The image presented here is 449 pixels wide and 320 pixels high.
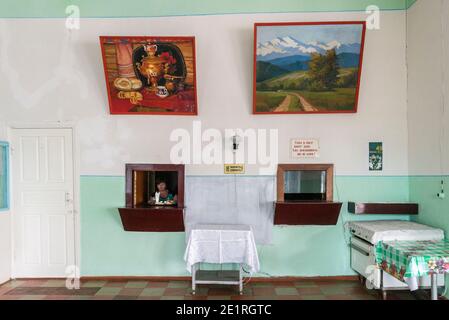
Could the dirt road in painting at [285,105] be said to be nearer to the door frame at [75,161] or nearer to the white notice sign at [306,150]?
the white notice sign at [306,150]

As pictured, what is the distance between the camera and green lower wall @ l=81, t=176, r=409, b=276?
15.6ft

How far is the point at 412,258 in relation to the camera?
3.31 m

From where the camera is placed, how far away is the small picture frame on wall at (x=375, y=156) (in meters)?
4.74

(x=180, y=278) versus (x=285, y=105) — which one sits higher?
(x=285, y=105)

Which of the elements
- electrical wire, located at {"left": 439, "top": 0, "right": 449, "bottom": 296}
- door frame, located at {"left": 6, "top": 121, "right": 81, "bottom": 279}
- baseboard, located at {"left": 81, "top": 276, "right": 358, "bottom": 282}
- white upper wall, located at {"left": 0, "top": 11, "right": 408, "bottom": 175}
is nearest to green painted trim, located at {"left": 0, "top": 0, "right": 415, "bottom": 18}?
white upper wall, located at {"left": 0, "top": 11, "right": 408, "bottom": 175}

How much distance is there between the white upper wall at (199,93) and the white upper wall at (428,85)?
6.5 inches

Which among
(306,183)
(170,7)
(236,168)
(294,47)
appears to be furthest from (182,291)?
(170,7)

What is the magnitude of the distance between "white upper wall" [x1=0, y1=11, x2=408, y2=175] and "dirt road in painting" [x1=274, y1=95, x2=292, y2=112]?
131mm

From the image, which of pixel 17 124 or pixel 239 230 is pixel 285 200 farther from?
pixel 17 124

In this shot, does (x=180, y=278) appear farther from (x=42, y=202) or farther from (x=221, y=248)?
(x=42, y=202)

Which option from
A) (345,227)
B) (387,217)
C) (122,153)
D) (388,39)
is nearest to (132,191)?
(122,153)

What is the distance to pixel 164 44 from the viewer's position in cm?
436

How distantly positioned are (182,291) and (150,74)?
290cm

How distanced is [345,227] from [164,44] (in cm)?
351
